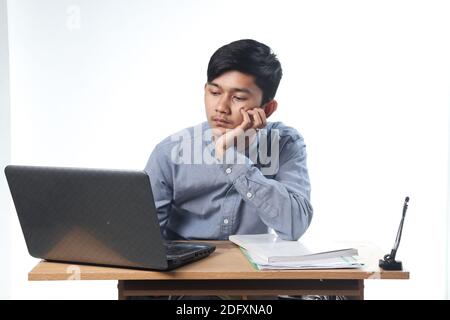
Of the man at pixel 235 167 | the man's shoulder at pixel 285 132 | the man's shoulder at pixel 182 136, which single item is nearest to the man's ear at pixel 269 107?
the man at pixel 235 167

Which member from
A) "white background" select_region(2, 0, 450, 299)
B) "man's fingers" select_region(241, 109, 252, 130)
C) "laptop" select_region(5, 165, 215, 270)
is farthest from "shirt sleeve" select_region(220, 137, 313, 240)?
"white background" select_region(2, 0, 450, 299)

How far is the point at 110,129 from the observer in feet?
9.39

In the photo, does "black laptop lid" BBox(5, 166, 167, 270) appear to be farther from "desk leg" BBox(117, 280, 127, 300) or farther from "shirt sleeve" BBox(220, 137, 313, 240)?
"shirt sleeve" BBox(220, 137, 313, 240)

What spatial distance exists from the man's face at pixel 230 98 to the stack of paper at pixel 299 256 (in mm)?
724

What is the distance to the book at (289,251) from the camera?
1498mm

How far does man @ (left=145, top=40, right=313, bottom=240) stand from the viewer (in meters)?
1.83

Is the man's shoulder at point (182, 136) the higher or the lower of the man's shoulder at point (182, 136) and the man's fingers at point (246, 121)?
the lower

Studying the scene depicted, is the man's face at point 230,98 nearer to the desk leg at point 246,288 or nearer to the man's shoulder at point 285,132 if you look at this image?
the man's shoulder at point 285,132

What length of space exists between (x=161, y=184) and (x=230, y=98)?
0.41 meters

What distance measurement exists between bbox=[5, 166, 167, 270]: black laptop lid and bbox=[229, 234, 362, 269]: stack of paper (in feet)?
0.82

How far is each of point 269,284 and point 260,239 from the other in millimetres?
254

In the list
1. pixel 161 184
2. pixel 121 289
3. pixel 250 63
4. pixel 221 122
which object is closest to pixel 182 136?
pixel 221 122

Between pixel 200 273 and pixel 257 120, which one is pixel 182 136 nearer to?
pixel 257 120
